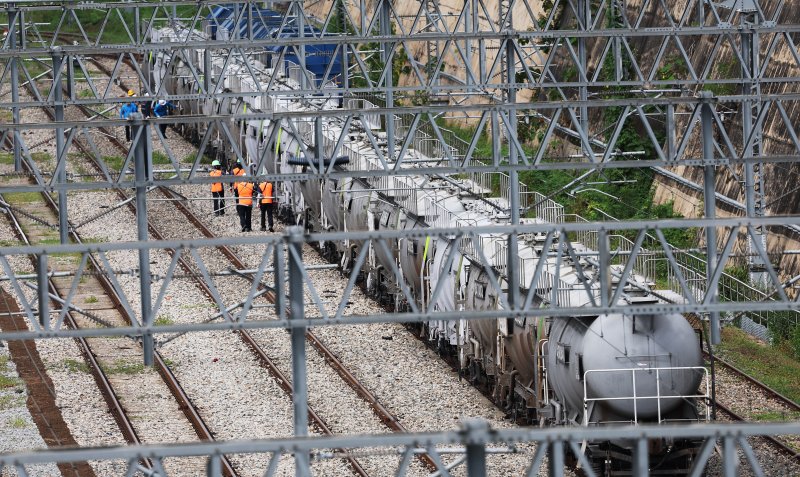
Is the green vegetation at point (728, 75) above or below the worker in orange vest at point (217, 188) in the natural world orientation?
above

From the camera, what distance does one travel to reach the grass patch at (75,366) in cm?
2645

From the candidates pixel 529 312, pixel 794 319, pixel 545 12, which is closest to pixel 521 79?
pixel 545 12

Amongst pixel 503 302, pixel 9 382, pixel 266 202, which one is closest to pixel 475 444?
pixel 503 302

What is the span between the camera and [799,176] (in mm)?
30766

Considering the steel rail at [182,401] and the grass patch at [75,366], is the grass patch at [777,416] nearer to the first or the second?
the steel rail at [182,401]

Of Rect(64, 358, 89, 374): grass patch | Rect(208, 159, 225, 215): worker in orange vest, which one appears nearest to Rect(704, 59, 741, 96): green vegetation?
Rect(208, 159, 225, 215): worker in orange vest

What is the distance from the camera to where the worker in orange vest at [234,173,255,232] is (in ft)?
117

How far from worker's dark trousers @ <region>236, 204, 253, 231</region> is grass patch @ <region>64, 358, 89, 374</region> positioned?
9.91 m

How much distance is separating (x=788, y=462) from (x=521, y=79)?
2219cm

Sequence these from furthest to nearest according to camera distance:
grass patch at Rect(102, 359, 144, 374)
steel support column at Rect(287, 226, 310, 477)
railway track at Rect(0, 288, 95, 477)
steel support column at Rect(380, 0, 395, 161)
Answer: steel support column at Rect(380, 0, 395, 161), grass patch at Rect(102, 359, 144, 374), railway track at Rect(0, 288, 95, 477), steel support column at Rect(287, 226, 310, 477)

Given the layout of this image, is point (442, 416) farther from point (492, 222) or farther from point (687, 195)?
point (687, 195)

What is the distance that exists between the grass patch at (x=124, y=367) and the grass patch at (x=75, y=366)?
1.07ft

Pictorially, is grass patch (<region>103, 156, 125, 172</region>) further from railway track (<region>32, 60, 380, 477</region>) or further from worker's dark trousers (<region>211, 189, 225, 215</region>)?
railway track (<region>32, 60, 380, 477</region>)

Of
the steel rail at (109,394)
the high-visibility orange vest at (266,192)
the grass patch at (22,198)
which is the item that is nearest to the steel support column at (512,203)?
the steel rail at (109,394)
